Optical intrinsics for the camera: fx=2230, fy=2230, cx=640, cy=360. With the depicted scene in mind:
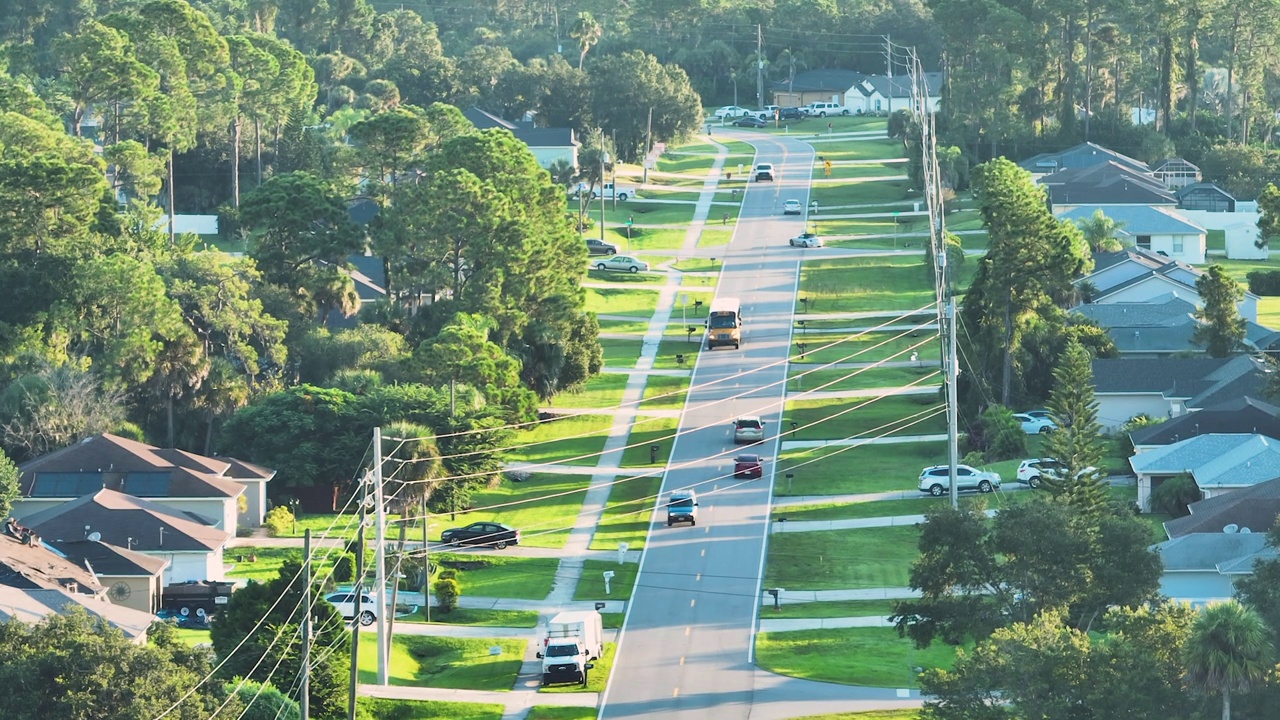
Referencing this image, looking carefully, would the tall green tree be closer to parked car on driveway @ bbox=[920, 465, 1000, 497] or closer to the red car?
parked car on driveway @ bbox=[920, 465, 1000, 497]

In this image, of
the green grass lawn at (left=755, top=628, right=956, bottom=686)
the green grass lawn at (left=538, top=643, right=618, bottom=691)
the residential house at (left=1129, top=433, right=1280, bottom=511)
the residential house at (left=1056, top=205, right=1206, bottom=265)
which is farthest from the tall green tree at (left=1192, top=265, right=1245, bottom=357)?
the green grass lawn at (left=538, top=643, right=618, bottom=691)

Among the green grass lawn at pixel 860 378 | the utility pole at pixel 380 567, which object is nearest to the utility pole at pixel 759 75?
the green grass lawn at pixel 860 378

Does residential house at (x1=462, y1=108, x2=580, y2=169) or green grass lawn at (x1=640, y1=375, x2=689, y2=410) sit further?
residential house at (x1=462, y1=108, x2=580, y2=169)

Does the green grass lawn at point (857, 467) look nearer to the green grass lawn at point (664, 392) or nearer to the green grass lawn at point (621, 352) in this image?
the green grass lawn at point (664, 392)

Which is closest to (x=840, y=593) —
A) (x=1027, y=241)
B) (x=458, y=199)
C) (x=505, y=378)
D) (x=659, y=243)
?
(x=505, y=378)

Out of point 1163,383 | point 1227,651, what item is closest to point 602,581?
point 1163,383
